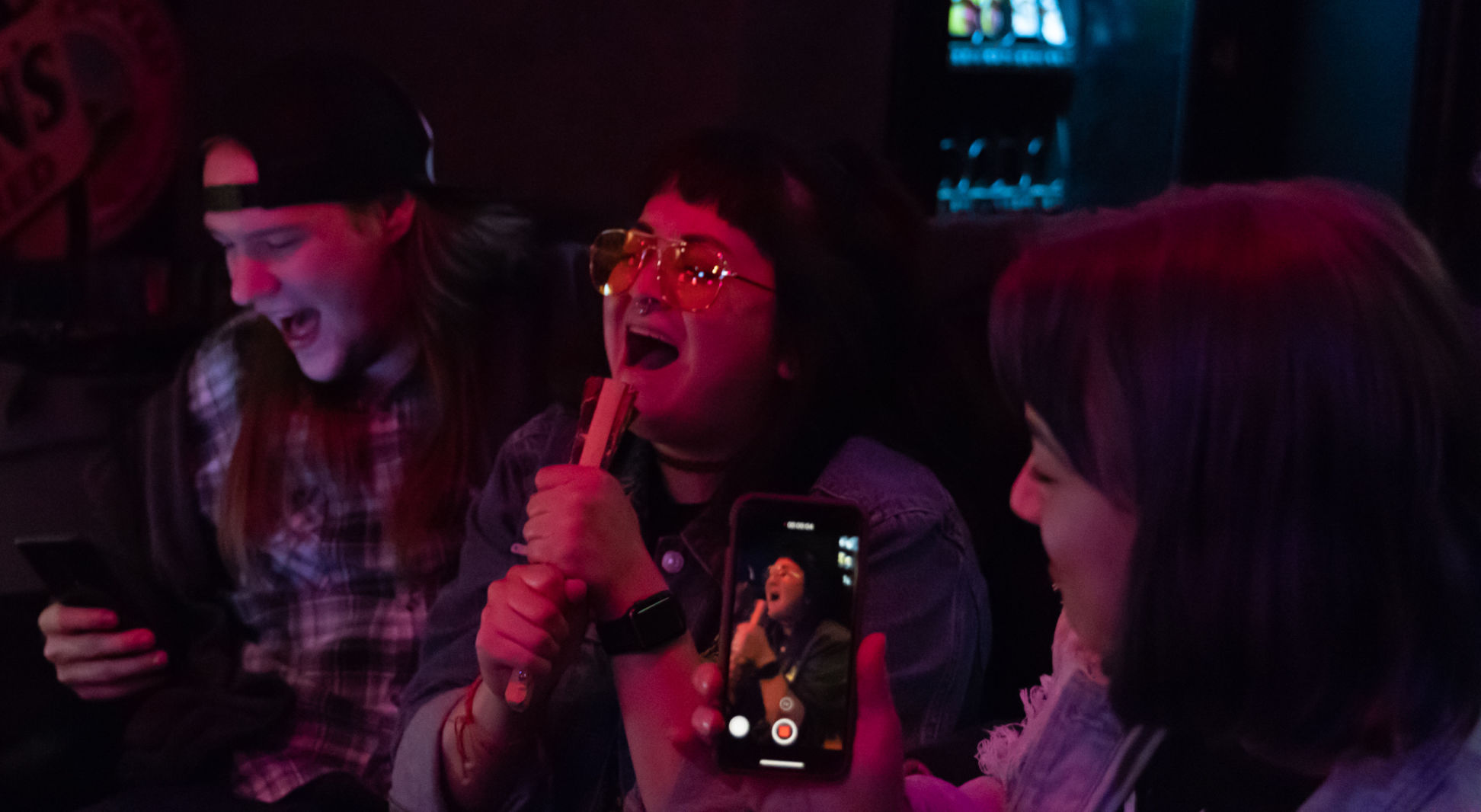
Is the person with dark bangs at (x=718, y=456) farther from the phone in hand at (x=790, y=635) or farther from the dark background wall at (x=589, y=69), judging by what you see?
the dark background wall at (x=589, y=69)

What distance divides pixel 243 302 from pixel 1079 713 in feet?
3.74

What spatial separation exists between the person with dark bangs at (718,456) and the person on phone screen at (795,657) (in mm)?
257

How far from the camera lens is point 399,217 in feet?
5.31

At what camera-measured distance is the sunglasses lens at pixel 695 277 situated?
1206mm

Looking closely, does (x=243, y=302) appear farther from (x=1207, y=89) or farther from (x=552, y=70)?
(x=1207, y=89)

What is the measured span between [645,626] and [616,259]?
0.41 m

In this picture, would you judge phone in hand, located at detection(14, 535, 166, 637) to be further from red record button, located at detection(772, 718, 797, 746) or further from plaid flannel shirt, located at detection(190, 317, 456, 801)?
red record button, located at detection(772, 718, 797, 746)

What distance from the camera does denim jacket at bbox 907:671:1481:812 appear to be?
75 cm

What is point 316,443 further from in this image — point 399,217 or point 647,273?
point 647,273

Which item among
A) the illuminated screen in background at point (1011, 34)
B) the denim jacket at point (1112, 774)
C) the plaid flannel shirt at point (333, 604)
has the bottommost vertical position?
the plaid flannel shirt at point (333, 604)

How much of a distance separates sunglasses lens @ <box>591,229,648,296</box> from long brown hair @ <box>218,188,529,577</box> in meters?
0.41

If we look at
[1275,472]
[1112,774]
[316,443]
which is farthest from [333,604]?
[1275,472]

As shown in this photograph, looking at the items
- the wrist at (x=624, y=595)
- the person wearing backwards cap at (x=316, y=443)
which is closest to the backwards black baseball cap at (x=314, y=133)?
the person wearing backwards cap at (x=316, y=443)

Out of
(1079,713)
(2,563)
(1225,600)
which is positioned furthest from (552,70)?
(1225,600)
